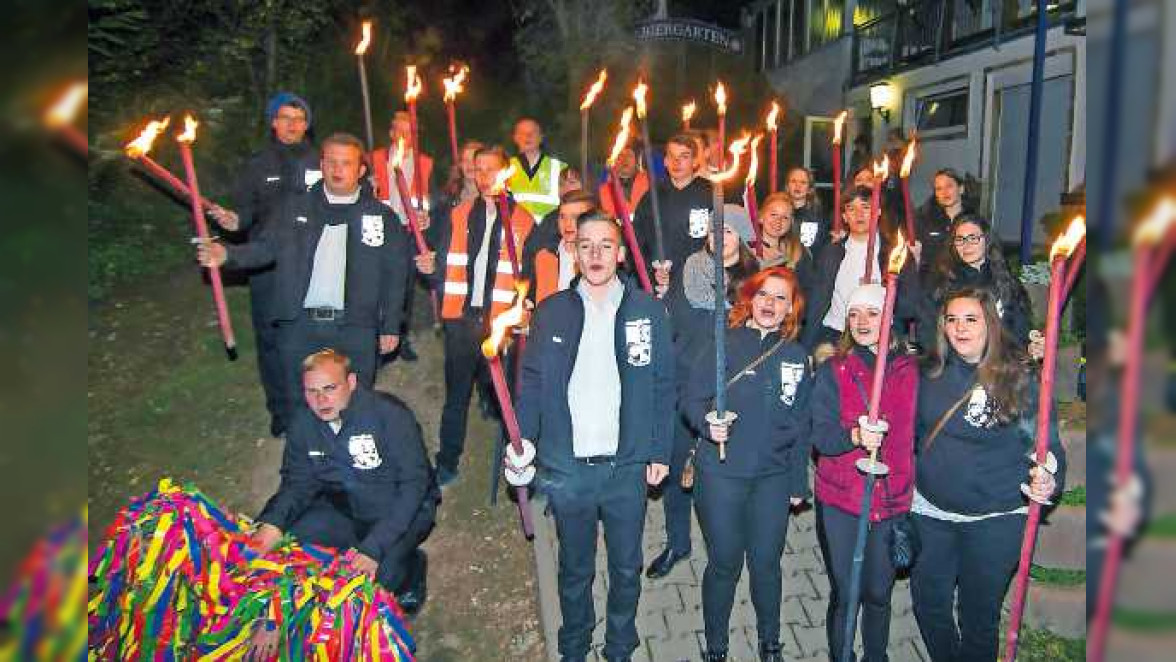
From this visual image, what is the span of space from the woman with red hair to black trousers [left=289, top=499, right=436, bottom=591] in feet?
5.72

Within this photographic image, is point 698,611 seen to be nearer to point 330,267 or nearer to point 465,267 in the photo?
point 465,267

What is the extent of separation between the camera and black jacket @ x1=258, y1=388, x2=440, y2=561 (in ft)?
15.8

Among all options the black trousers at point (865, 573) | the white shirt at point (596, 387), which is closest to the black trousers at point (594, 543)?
the white shirt at point (596, 387)

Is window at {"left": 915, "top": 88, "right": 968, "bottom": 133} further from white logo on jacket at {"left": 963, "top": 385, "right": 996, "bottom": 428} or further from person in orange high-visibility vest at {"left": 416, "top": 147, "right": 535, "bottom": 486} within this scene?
white logo on jacket at {"left": 963, "top": 385, "right": 996, "bottom": 428}

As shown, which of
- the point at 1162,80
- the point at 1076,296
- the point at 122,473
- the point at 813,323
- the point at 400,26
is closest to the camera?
the point at 1162,80

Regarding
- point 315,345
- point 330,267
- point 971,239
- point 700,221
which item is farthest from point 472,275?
point 971,239

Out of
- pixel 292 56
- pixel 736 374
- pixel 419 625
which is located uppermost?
pixel 292 56

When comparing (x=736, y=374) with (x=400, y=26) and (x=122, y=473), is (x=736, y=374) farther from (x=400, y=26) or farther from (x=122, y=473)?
(x=400, y=26)

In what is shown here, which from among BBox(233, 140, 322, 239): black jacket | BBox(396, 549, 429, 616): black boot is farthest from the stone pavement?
BBox(233, 140, 322, 239): black jacket

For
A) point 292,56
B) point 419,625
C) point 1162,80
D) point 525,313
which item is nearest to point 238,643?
point 419,625

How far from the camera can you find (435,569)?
19.2 feet

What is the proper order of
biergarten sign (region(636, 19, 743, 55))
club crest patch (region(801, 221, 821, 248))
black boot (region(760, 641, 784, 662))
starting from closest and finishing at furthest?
black boot (region(760, 641, 784, 662))
club crest patch (region(801, 221, 821, 248))
biergarten sign (region(636, 19, 743, 55))

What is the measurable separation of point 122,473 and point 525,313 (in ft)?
12.1

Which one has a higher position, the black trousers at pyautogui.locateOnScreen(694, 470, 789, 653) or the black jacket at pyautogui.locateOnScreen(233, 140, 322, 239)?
the black jacket at pyautogui.locateOnScreen(233, 140, 322, 239)
